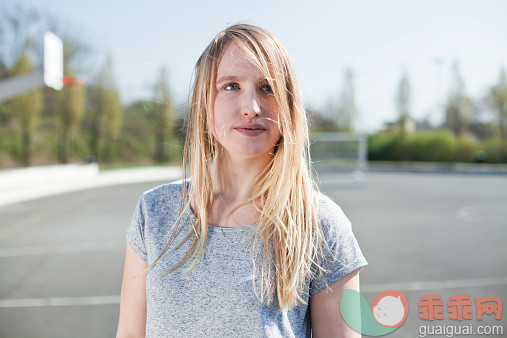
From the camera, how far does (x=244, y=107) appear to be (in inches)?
46.9

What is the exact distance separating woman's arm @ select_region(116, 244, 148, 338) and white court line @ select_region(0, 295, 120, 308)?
336cm

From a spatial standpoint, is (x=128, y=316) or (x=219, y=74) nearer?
(x=219, y=74)

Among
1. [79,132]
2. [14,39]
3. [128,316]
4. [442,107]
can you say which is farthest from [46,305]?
[442,107]

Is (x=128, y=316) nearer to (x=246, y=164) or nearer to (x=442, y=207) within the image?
(x=246, y=164)

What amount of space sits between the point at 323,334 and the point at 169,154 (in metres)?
32.6

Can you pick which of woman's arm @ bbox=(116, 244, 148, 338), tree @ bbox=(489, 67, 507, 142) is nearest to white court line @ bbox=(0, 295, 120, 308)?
woman's arm @ bbox=(116, 244, 148, 338)

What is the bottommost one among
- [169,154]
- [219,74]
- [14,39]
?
[169,154]

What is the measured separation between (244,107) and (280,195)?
0.24m

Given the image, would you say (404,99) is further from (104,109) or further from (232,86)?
(232,86)

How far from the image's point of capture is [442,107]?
39.5 meters

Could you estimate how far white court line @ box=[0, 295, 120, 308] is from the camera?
14.6 ft

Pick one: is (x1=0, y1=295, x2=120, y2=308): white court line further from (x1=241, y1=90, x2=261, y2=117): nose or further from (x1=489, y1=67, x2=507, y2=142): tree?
(x1=489, y1=67, x2=507, y2=142): tree

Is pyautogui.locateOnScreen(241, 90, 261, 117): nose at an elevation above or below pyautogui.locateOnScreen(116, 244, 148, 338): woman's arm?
above

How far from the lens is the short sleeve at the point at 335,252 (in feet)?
3.84
